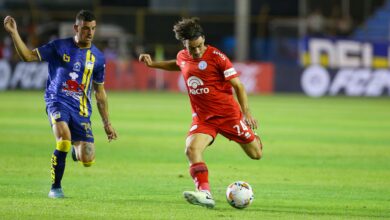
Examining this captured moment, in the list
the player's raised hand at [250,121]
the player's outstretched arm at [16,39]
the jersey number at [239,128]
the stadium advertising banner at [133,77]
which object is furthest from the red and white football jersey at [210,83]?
the stadium advertising banner at [133,77]

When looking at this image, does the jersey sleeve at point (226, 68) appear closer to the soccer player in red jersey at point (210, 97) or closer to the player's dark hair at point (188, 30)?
the soccer player in red jersey at point (210, 97)

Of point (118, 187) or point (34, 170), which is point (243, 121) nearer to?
point (118, 187)

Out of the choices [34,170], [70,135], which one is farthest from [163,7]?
[70,135]

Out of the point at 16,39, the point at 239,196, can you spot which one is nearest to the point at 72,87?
the point at 16,39

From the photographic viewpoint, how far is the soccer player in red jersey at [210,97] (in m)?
10.4

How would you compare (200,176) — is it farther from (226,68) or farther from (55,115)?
(55,115)

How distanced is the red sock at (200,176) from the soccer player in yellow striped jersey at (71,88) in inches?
56.8

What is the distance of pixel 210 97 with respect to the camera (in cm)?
1075

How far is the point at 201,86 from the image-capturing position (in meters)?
10.7

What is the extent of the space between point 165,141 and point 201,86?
318 inches

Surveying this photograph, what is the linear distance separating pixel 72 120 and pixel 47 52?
84 centimetres

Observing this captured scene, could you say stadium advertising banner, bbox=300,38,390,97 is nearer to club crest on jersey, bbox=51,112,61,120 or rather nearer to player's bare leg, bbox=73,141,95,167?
player's bare leg, bbox=73,141,95,167

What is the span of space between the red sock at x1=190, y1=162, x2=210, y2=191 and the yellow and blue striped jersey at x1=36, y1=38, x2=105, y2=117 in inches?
64.2

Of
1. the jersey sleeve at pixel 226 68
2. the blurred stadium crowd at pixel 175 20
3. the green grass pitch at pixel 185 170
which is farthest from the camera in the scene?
the blurred stadium crowd at pixel 175 20
